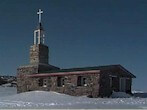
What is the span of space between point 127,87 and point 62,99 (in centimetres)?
999

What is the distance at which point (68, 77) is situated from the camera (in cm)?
2923

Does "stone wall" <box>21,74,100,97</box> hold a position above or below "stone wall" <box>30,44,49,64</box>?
below

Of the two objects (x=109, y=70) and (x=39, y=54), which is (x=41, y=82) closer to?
(x=39, y=54)

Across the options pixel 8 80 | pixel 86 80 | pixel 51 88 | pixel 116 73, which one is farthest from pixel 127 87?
pixel 8 80

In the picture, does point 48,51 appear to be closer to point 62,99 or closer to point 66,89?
point 66,89

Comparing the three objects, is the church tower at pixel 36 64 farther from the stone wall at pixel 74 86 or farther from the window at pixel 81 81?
the window at pixel 81 81

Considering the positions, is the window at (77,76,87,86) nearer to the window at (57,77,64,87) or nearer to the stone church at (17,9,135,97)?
the stone church at (17,9,135,97)

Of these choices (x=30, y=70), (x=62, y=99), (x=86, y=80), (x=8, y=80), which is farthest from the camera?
(x=8, y=80)

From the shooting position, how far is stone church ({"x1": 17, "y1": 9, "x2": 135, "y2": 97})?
27625 millimetres

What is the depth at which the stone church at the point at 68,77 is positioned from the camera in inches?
1088

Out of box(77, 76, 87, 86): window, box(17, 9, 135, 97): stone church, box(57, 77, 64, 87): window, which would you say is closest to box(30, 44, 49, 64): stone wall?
box(17, 9, 135, 97): stone church

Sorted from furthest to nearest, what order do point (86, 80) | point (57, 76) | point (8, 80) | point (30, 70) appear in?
point (8, 80)
point (30, 70)
point (57, 76)
point (86, 80)

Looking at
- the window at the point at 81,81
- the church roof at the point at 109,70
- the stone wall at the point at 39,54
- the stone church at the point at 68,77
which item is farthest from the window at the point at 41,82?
the window at the point at 81,81

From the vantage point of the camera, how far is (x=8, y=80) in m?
51.0
